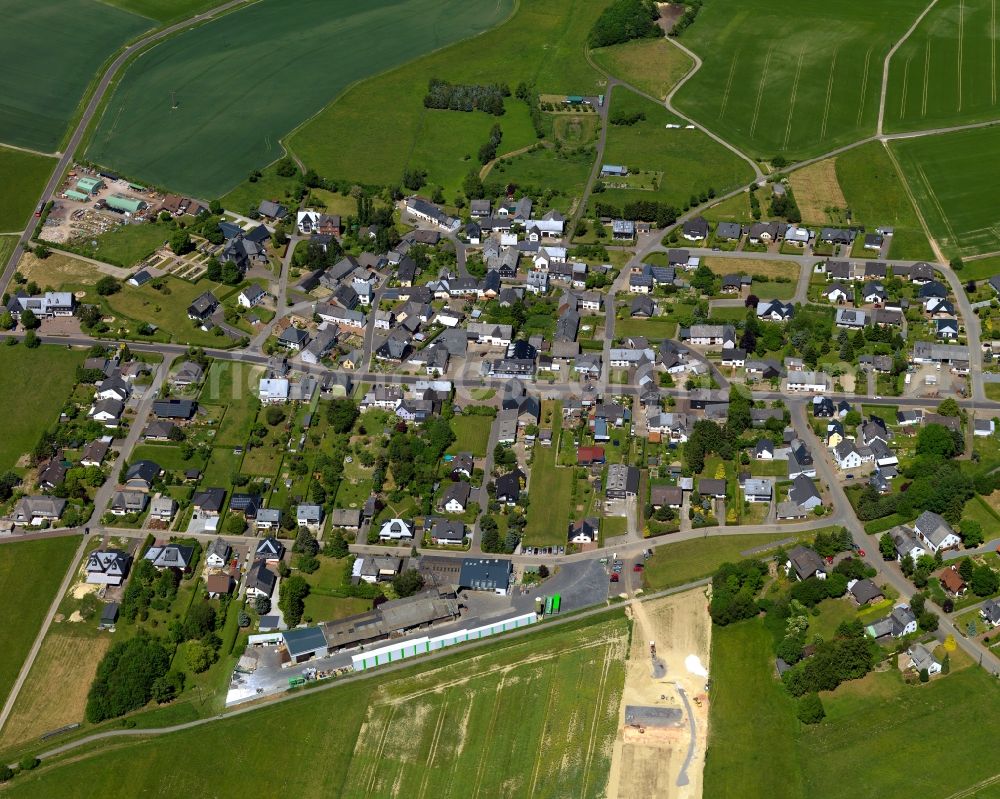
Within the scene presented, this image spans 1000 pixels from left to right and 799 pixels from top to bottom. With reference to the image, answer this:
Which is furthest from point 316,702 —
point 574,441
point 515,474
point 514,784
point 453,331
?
point 453,331

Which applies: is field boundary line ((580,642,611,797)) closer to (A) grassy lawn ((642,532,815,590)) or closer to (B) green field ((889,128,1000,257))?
(A) grassy lawn ((642,532,815,590))

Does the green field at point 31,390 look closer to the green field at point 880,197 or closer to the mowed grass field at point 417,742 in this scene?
the mowed grass field at point 417,742

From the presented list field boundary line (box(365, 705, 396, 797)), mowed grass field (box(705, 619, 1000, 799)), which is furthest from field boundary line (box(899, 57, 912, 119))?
field boundary line (box(365, 705, 396, 797))

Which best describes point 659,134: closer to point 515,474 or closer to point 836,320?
point 836,320

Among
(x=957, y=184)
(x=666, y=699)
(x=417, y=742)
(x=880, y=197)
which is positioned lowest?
(x=417, y=742)

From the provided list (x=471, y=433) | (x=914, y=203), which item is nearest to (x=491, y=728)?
(x=471, y=433)

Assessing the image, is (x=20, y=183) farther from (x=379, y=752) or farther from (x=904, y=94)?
(x=904, y=94)
